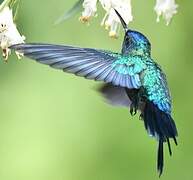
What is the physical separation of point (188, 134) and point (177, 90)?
0.75 feet

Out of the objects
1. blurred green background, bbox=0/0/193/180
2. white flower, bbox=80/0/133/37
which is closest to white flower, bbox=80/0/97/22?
white flower, bbox=80/0/133/37

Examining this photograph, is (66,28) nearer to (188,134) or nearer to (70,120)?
→ (70,120)

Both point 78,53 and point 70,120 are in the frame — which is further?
point 70,120

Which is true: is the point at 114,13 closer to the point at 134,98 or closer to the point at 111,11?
the point at 111,11

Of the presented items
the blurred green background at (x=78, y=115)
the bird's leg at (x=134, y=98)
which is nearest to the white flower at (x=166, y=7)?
the bird's leg at (x=134, y=98)

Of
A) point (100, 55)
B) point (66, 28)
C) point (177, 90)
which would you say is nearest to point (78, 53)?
point (100, 55)

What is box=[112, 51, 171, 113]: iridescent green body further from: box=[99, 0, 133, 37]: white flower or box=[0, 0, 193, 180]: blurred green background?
box=[0, 0, 193, 180]: blurred green background

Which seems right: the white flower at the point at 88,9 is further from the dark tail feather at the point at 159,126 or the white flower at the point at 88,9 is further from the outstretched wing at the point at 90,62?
the dark tail feather at the point at 159,126

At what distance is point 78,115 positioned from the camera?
166 inches

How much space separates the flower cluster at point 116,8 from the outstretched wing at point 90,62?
141 millimetres

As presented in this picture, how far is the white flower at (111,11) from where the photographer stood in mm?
2441

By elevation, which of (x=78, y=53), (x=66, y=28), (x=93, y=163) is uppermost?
(x=66, y=28)

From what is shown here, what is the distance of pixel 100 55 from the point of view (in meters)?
2.34

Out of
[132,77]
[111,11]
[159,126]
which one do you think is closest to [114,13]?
[111,11]
